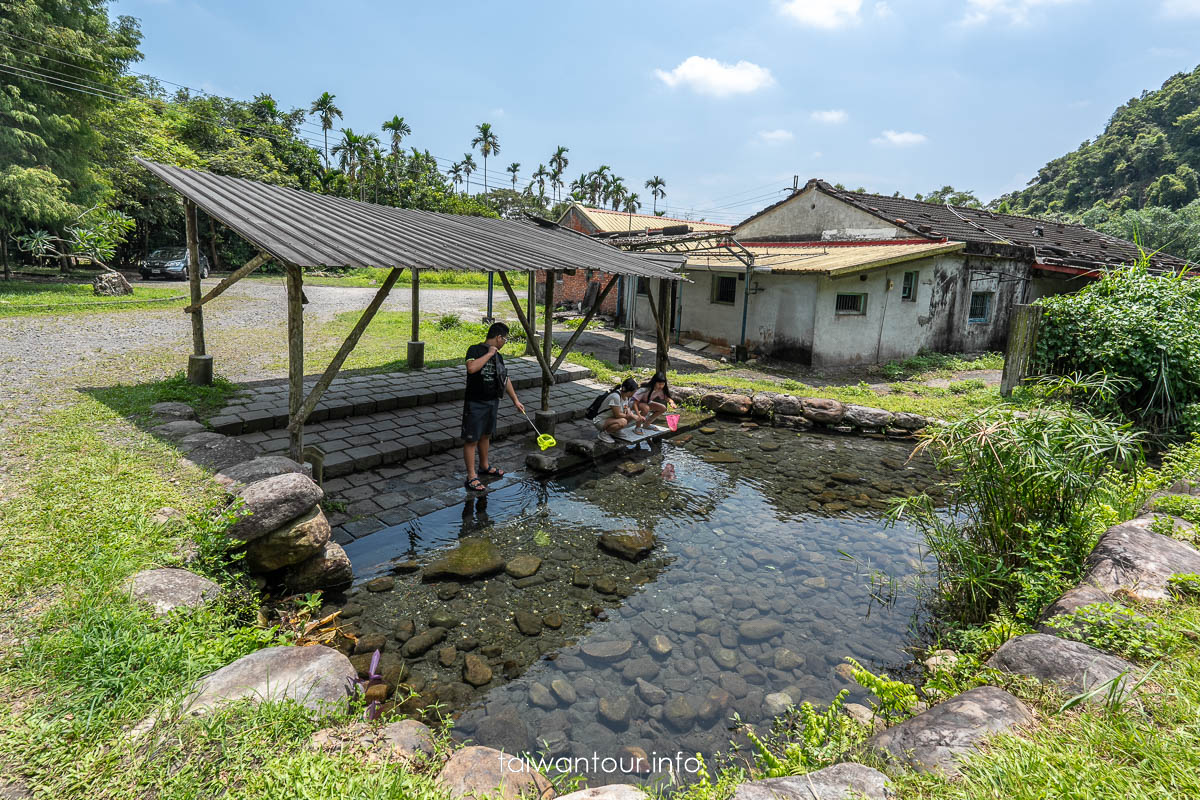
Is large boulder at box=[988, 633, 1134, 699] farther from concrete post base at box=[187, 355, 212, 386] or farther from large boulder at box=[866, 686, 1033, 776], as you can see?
concrete post base at box=[187, 355, 212, 386]

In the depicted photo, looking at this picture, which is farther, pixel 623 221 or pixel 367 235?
pixel 623 221

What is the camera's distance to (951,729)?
8.85ft

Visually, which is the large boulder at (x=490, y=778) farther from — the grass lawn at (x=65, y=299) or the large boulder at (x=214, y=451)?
the grass lawn at (x=65, y=299)

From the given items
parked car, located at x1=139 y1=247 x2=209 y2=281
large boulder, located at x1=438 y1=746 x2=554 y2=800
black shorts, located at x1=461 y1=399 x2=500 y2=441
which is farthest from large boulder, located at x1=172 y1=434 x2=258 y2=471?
parked car, located at x1=139 y1=247 x2=209 y2=281

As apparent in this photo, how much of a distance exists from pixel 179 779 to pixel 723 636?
348cm

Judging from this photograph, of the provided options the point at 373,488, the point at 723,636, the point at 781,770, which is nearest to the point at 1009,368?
the point at 723,636

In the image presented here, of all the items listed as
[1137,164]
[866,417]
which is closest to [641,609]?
[866,417]

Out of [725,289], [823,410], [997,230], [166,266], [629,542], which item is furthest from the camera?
[166,266]

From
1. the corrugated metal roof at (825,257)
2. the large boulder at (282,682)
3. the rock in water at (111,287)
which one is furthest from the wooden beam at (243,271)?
the rock in water at (111,287)

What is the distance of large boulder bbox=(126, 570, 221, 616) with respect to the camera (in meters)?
3.35

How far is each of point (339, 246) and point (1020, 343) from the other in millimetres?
10944

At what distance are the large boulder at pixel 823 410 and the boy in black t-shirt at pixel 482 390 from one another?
20.0 ft

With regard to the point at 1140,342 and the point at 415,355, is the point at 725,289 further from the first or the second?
the point at 1140,342

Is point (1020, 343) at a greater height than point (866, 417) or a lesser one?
greater
